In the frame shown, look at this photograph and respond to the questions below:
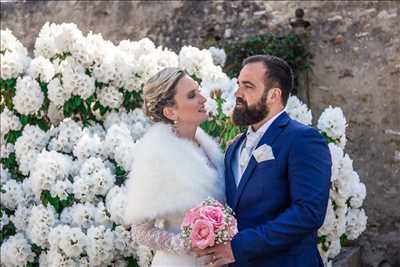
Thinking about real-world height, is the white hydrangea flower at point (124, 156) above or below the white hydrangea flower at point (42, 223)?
above

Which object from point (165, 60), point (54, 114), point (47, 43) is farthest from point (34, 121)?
point (165, 60)

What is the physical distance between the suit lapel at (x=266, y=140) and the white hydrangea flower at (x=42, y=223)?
6.36 feet

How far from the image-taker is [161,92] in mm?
2990

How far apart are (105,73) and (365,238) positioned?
122 inches

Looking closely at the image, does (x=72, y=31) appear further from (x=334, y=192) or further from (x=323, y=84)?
(x=323, y=84)

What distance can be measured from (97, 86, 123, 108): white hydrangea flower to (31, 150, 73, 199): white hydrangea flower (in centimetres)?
62

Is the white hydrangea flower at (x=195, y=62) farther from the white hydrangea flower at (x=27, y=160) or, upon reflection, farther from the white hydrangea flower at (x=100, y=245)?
the white hydrangea flower at (x=100, y=245)

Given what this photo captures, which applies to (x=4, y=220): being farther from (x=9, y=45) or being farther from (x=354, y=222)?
(x=354, y=222)

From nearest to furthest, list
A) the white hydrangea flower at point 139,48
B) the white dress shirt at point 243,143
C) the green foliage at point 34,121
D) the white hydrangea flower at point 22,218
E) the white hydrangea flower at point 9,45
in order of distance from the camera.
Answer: the white dress shirt at point 243,143
the white hydrangea flower at point 22,218
the green foliage at point 34,121
the white hydrangea flower at point 139,48
the white hydrangea flower at point 9,45

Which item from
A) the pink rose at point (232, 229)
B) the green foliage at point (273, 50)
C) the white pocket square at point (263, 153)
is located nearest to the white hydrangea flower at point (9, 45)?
the green foliage at point (273, 50)

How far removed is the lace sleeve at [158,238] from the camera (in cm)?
280

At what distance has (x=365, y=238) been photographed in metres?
6.23

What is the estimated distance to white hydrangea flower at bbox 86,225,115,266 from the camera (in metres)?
4.02

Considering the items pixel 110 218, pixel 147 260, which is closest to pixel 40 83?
pixel 110 218
